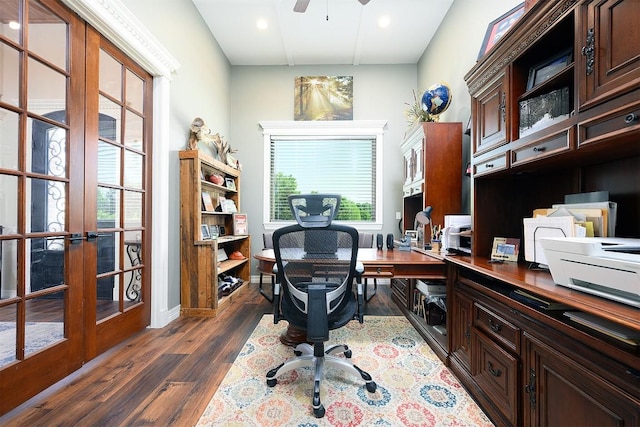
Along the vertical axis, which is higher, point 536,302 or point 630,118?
point 630,118

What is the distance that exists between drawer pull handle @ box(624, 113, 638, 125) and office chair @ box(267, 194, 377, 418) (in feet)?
3.79

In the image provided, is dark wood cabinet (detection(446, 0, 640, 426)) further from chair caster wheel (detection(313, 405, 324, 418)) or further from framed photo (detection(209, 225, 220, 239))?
framed photo (detection(209, 225, 220, 239))

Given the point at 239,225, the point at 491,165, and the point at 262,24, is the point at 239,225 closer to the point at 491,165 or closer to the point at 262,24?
the point at 262,24

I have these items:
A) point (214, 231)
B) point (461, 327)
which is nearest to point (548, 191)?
point (461, 327)

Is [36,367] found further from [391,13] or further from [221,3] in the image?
[391,13]

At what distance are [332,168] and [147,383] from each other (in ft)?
11.4

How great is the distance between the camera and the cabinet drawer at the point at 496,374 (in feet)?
3.98

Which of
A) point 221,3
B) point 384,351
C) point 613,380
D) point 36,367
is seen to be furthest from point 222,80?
point 613,380

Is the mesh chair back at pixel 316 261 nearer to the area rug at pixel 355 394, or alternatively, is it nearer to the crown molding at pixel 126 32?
the area rug at pixel 355 394

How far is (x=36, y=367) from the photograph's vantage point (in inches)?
58.9

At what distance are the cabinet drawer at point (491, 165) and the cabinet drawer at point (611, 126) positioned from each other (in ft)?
1.50

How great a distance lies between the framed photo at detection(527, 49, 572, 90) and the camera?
1.29m

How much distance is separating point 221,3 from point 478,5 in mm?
2842

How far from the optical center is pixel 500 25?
6.86 feet
